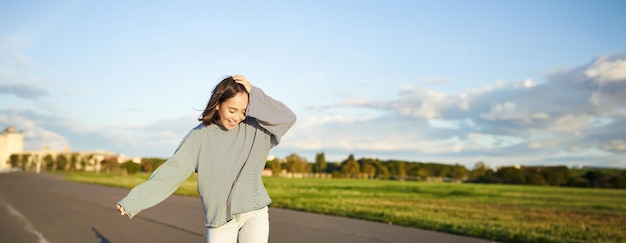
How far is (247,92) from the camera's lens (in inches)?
125

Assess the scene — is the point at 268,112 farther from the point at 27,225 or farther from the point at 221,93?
the point at 27,225

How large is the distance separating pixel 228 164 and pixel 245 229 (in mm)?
413

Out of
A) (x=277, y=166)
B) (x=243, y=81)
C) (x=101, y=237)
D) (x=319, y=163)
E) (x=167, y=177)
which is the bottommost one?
(x=101, y=237)

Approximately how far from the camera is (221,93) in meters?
3.16

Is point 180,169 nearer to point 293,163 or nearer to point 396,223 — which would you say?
point 396,223

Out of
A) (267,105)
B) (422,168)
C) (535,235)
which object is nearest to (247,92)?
(267,105)

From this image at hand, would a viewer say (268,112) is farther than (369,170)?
No

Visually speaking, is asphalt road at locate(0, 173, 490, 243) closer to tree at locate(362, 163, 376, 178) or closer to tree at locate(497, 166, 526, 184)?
tree at locate(362, 163, 376, 178)

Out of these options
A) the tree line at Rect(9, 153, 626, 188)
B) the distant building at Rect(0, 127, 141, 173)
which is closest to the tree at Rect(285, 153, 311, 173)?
the tree line at Rect(9, 153, 626, 188)

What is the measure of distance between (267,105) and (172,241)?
19.4 ft

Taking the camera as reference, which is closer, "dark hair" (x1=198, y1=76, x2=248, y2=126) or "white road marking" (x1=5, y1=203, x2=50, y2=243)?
"dark hair" (x1=198, y1=76, x2=248, y2=126)

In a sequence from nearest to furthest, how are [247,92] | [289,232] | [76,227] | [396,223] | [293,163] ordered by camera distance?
[247,92]
[289,232]
[76,227]
[396,223]
[293,163]

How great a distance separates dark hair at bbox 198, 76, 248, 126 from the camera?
3.14 metres

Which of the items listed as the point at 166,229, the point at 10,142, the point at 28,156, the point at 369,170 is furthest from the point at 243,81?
the point at 10,142
